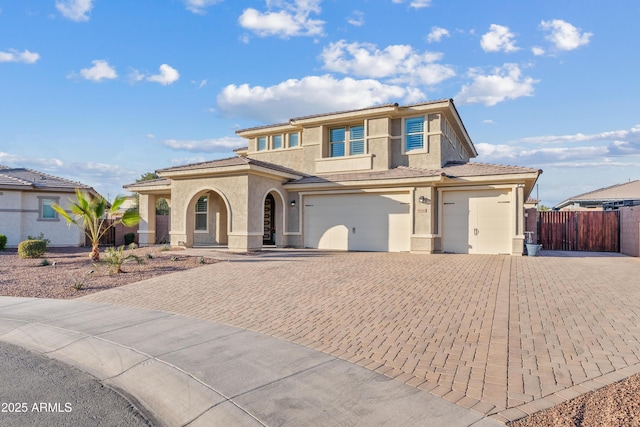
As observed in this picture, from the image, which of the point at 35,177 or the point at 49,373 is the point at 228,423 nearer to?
the point at 49,373

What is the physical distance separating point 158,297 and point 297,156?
15.5 meters

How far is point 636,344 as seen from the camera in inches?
234

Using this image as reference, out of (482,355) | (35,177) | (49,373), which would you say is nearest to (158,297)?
(49,373)

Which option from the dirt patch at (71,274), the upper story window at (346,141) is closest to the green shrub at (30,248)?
the dirt patch at (71,274)

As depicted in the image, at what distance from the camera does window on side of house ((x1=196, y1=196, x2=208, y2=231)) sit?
23172 mm

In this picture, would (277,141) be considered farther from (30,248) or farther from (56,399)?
(56,399)

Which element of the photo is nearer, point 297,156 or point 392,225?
point 392,225

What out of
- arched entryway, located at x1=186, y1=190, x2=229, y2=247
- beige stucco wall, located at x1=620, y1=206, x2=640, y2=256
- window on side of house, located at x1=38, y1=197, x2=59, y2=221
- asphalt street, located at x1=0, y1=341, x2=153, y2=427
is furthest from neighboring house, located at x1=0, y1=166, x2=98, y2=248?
beige stucco wall, located at x1=620, y1=206, x2=640, y2=256

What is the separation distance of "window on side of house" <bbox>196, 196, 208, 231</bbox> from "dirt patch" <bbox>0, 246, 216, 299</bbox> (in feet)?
24.5

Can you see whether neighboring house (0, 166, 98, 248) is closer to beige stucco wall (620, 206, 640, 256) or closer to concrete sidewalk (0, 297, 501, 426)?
concrete sidewalk (0, 297, 501, 426)

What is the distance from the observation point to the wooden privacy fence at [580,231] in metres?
22.2

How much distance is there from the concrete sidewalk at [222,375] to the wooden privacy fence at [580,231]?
22.5 metres

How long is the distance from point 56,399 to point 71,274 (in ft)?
29.3

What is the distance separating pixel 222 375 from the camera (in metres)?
4.98
